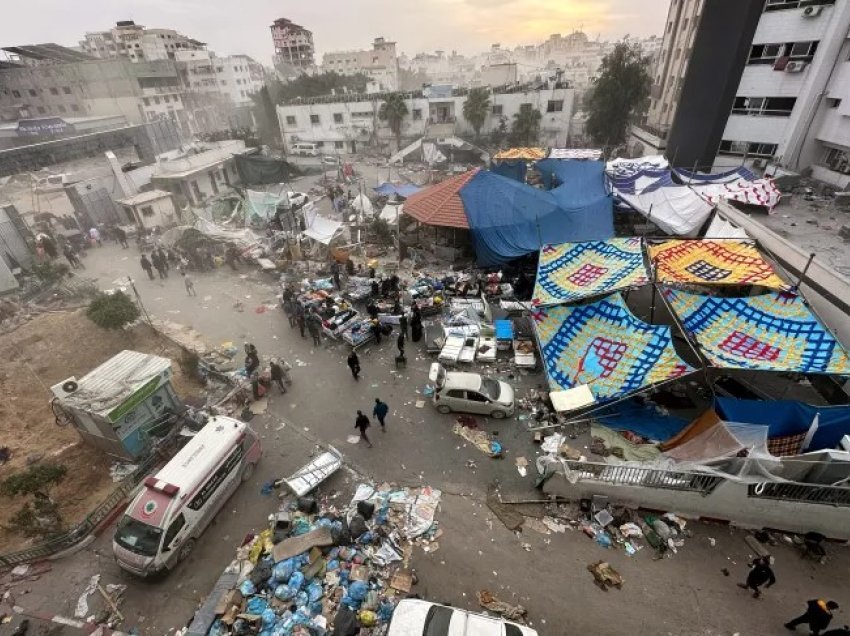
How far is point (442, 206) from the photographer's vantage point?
19.3m

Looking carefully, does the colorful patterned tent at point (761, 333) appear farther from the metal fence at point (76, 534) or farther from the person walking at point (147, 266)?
the person walking at point (147, 266)

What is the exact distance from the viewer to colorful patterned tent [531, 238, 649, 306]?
12.0 metres

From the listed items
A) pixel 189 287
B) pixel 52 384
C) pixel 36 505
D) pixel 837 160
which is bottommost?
pixel 52 384

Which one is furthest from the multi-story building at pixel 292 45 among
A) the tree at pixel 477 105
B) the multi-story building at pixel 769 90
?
the multi-story building at pixel 769 90

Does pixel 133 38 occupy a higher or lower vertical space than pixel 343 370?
higher

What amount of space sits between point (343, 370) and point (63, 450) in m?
7.65

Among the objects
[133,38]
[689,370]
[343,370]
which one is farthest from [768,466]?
[133,38]

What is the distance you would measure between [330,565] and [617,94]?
41270mm

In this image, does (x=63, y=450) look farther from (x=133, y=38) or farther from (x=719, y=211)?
(x=133, y=38)

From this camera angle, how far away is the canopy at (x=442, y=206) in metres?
18.8

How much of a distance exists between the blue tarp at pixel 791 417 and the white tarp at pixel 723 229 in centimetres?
845

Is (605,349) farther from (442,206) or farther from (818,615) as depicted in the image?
(442,206)

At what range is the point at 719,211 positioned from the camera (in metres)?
17.6

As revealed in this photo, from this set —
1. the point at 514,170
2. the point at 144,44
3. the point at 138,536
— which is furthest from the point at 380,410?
the point at 144,44
